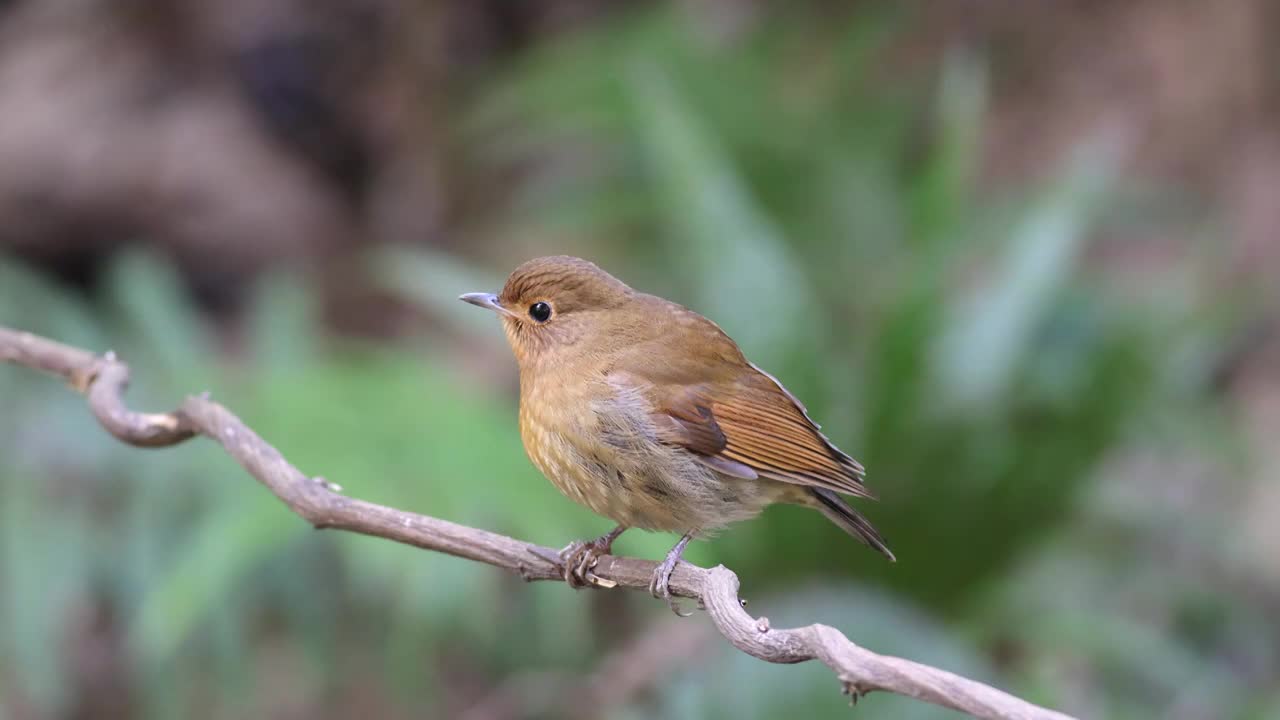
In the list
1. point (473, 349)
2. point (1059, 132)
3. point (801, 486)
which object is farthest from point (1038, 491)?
point (1059, 132)

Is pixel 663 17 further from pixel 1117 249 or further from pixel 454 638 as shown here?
pixel 454 638

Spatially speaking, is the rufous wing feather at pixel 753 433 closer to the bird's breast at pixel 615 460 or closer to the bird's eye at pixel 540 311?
the bird's breast at pixel 615 460

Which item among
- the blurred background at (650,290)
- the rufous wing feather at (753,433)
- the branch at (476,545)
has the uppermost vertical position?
the blurred background at (650,290)

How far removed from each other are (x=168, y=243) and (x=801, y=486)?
477 cm

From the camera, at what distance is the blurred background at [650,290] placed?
3.93 meters

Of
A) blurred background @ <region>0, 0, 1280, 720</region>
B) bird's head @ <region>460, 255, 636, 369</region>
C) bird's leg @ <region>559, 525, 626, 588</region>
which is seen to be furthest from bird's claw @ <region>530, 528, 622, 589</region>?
blurred background @ <region>0, 0, 1280, 720</region>

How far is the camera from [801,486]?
220 cm

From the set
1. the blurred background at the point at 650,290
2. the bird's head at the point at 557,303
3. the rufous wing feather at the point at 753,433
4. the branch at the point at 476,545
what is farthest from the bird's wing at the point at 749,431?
the blurred background at the point at 650,290

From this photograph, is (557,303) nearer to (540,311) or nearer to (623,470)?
(540,311)

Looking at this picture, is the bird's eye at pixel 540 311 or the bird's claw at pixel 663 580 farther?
the bird's eye at pixel 540 311

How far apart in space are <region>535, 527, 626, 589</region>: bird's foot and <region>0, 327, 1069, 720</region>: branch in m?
0.01

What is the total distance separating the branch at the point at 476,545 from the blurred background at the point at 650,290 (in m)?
1.29

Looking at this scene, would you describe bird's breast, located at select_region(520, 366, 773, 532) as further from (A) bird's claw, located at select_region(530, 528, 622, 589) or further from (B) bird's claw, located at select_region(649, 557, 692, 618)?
(B) bird's claw, located at select_region(649, 557, 692, 618)

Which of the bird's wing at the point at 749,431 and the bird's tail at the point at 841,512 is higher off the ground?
the bird's wing at the point at 749,431
